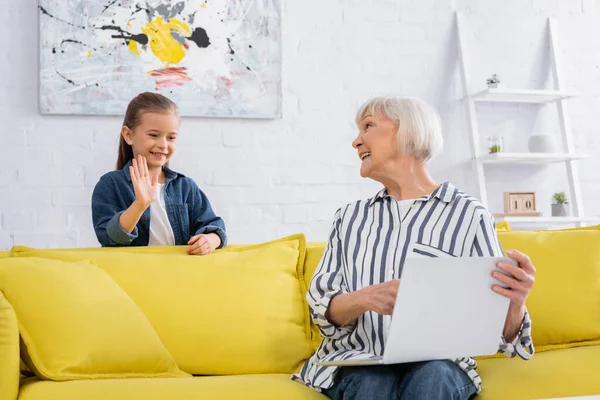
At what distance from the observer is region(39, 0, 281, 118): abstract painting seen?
10.6ft

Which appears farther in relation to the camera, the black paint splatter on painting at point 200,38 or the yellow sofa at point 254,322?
the black paint splatter on painting at point 200,38

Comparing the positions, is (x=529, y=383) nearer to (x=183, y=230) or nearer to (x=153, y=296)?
(x=153, y=296)

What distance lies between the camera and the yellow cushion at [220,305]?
2027 millimetres

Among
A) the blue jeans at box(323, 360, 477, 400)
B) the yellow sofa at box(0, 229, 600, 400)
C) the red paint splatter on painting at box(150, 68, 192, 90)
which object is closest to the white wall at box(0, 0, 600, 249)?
the red paint splatter on painting at box(150, 68, 192, 90)

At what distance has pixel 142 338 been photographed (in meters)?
1.90

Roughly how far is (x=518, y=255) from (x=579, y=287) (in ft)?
2.50

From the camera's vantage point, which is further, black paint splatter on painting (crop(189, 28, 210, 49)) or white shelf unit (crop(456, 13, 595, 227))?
white shelf unit (crop(456, 13, 595, 227))

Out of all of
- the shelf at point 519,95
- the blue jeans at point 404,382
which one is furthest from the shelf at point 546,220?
the blue jeans at point 404,382

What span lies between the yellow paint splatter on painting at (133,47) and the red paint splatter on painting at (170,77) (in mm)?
107

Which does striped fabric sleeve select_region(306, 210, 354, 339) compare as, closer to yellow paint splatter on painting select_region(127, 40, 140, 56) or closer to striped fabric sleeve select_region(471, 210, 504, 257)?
striped fabric sleeve select_region(471, 210, 504, 257)

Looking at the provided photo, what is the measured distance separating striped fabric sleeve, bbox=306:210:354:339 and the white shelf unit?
1885 mm

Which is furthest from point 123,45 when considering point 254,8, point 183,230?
point 183,230

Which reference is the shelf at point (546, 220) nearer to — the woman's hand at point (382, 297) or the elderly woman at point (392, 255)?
the elderly woman at point (392, 255)

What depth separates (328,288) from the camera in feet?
6.12
